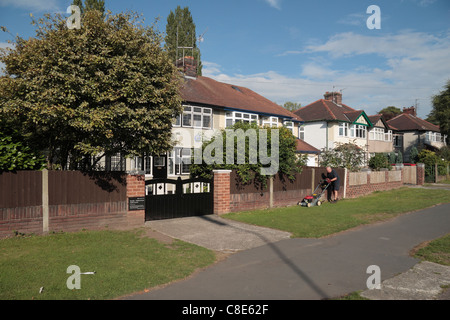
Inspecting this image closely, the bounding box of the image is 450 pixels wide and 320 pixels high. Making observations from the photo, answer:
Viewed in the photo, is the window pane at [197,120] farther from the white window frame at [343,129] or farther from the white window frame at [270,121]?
the white window frame at [343,129]

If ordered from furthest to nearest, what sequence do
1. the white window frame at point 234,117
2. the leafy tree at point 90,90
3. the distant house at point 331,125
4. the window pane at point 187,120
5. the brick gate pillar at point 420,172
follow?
1. the distant house at point 331,125
2. the brick gate pillar at point 420,172
3. the white window frame at point 234,117
4. the window pane at point 187,120
5. the leafy tree at point 90,90

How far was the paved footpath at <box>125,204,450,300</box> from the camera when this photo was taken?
5057 mm

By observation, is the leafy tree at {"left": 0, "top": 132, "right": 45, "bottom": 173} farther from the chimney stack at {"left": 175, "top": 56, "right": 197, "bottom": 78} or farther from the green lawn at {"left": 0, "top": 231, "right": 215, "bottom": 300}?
the chimney stack at {"left": 175, "top": 56, "right": 197, "bottom": 78}

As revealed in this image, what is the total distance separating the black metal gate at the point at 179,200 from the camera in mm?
10398

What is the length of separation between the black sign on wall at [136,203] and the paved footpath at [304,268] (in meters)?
3.83

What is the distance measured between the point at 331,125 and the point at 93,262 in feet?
97.3

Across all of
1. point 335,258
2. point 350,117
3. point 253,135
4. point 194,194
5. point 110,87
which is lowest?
point 335,258

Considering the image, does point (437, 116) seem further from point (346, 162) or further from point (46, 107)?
point (46, 107)

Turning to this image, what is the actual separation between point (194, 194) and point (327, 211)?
556 cm

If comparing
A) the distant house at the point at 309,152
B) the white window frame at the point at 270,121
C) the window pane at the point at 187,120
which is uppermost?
the white window frame at the point at 270,121

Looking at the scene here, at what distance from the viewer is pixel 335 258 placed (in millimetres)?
6957

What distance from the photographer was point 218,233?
920cm

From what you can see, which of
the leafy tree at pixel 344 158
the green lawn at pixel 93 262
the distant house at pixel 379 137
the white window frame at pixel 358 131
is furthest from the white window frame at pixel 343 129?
the green lawn at pixel 93 262

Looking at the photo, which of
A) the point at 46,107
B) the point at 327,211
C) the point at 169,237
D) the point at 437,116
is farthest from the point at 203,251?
the point at 437,116
